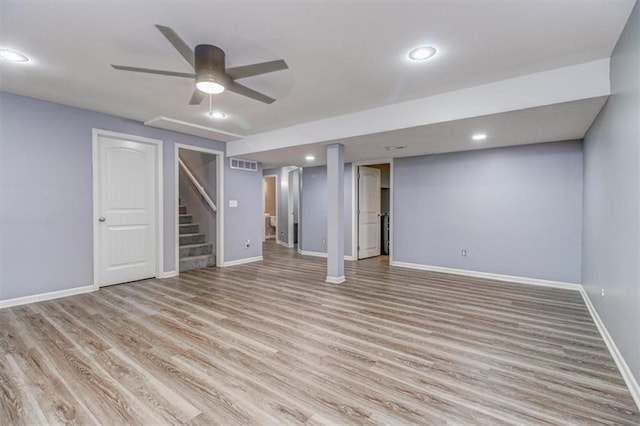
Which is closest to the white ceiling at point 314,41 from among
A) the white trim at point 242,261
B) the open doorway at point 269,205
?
the white trim at point 242,261

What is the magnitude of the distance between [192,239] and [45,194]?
2659mm

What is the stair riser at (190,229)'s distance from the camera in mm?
6295

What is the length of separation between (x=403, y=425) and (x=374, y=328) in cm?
129

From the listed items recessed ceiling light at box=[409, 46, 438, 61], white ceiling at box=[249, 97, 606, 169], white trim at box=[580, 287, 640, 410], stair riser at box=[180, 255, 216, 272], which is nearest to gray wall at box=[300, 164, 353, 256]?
white ceiling at box=[249, 97, 606, 169]

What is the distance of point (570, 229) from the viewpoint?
4.35 m

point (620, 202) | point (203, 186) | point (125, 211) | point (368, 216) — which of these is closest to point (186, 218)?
point (203, 186)

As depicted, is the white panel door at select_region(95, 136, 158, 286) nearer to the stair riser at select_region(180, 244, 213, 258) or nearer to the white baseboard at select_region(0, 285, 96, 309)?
the white baseboard at select_region(0, 285, 96, 309)

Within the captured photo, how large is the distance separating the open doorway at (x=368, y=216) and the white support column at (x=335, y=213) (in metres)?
1.92

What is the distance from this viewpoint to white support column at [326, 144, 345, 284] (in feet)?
15.3

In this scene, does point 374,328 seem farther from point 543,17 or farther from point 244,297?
point 543,17

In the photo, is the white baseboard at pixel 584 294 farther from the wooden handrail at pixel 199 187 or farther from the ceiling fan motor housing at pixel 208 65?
the wooden handrail at pixel 199 187

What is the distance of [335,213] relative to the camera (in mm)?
4711

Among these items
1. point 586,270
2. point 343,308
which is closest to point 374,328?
point 343,308

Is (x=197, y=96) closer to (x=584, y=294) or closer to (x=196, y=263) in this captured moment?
(x=196, y=263)
